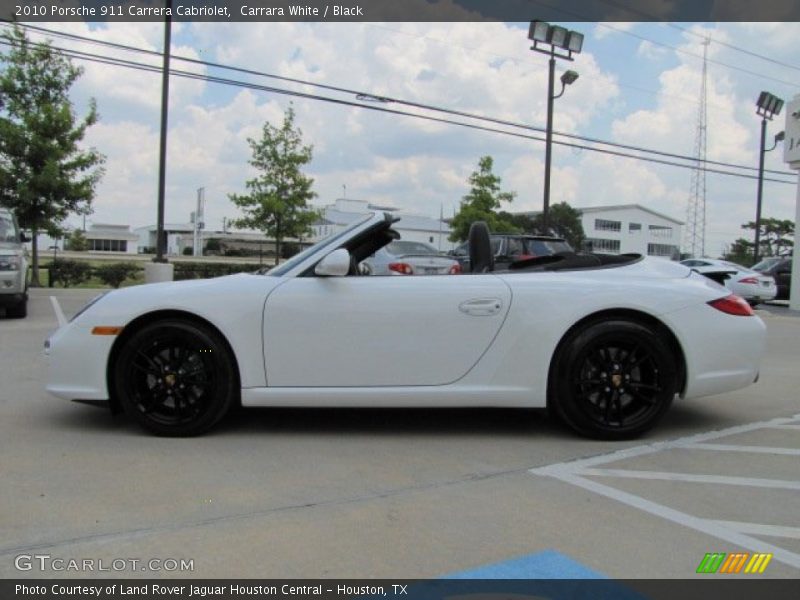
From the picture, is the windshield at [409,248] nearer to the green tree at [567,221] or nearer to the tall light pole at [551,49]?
the tall light pole at [551,49]

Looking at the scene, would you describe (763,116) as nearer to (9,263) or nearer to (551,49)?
(551,49)

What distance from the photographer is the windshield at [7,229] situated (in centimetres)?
1122

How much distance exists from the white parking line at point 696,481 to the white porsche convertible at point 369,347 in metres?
0.35

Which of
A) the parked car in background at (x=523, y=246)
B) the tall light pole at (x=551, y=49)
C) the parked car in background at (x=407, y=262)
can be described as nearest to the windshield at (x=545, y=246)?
the parked car in background at (x=523, y=246)

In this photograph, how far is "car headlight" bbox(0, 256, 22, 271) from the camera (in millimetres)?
10500

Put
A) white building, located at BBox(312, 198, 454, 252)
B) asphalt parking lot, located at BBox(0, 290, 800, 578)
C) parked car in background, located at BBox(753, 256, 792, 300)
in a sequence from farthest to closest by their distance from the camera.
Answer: white building, located at BBox(312, 198, 454, 252) → parked car in background, located at BBox(753, 256, 792, 300) → asphalt parking lot, located at BBox(0, 290, 800, 578)

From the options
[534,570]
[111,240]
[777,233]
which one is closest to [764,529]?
[534,570]

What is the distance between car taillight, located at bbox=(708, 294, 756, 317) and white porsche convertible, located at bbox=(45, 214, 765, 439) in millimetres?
260

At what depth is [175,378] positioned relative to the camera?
4180mm

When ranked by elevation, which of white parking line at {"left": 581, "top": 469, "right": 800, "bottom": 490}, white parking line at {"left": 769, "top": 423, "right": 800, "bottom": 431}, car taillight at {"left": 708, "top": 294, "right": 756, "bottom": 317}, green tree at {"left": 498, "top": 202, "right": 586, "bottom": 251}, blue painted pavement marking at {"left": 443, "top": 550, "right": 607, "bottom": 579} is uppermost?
green tree at {"left": 498, "top": 202, "right": 586, "bottom": 251}

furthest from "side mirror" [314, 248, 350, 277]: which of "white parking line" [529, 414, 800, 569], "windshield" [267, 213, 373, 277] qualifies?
"white parking line" [529, 414, 800, 569]

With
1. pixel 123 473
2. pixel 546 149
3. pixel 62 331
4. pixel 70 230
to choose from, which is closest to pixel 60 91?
pixel 70 230

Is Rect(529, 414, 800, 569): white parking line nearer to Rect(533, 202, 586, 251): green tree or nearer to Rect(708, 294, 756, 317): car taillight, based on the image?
Rect(708, 294, 756, 317): car taillight
